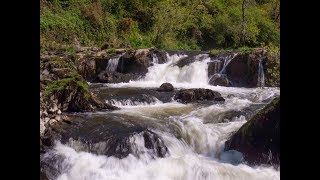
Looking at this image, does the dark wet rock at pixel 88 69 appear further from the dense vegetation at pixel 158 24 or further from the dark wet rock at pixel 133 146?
the dark wet rock at pixel 133 146

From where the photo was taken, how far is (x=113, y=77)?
1695 centimetres

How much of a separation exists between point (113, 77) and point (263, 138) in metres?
10.2

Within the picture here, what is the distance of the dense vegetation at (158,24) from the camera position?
2166 cm

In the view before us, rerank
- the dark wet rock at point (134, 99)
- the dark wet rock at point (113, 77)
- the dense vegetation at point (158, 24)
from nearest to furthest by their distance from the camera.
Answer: the dark wet rock at point (134, 99), the dark wet rock at point (113, 77), the dense vegetation at point (158, 24)

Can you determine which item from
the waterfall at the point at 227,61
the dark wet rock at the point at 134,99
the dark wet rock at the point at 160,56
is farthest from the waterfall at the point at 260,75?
the dark wet rock at the point at 134,99

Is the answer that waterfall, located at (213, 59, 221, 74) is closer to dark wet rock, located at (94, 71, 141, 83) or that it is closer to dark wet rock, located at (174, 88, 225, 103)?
dark wet rock, located at (94, 71, 141, 83)

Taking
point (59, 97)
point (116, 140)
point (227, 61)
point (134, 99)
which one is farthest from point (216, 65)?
point (116, 140)

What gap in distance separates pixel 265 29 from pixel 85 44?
13.6 meters

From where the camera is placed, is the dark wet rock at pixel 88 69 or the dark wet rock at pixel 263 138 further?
the dark wet rock at pixel 88 69

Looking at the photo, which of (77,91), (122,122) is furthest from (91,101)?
(122,122)

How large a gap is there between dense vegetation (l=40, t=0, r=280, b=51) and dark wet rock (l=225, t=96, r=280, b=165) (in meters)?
13.6

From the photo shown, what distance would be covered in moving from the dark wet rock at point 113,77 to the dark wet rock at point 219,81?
364 centimetres

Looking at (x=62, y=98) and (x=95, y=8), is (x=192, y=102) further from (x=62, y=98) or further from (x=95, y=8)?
(x=95, y=8)
